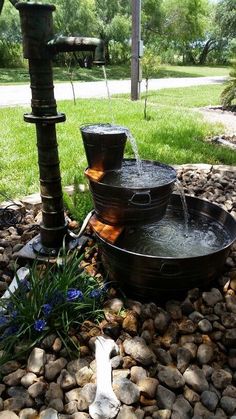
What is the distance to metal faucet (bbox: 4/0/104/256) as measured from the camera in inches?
74.6

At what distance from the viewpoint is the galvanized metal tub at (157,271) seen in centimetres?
196

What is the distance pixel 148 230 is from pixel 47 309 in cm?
104

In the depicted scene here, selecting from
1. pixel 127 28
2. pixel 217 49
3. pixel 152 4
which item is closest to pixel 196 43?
pixel 217 49

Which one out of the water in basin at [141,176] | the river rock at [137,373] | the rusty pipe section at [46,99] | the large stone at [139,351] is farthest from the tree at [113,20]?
the river rock at [137,373]

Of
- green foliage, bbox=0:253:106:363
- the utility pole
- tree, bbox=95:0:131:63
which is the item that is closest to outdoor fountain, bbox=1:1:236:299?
green foliage, bbox=0:253:106:363

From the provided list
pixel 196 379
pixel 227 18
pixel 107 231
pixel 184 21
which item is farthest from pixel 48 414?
pixel 184 21

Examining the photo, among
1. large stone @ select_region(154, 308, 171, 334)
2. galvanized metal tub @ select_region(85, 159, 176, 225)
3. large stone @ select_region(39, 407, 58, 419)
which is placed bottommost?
large stone @ select_region(39, 407, 58, 419)

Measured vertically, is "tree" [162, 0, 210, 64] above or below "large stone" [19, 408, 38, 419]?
above

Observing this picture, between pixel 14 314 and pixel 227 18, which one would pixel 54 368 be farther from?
pixel 227 18

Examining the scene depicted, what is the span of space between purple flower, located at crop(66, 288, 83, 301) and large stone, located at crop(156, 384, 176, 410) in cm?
59

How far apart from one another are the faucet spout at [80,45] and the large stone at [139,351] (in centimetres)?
135

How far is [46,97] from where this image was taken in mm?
2045

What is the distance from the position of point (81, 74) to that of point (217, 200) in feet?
54.4

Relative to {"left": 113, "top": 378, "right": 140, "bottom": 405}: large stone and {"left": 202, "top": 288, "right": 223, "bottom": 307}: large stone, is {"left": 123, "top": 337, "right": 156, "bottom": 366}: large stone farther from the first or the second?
{"left": 202, "top": 288, "right": 223, "bottom": 307}: large stone
